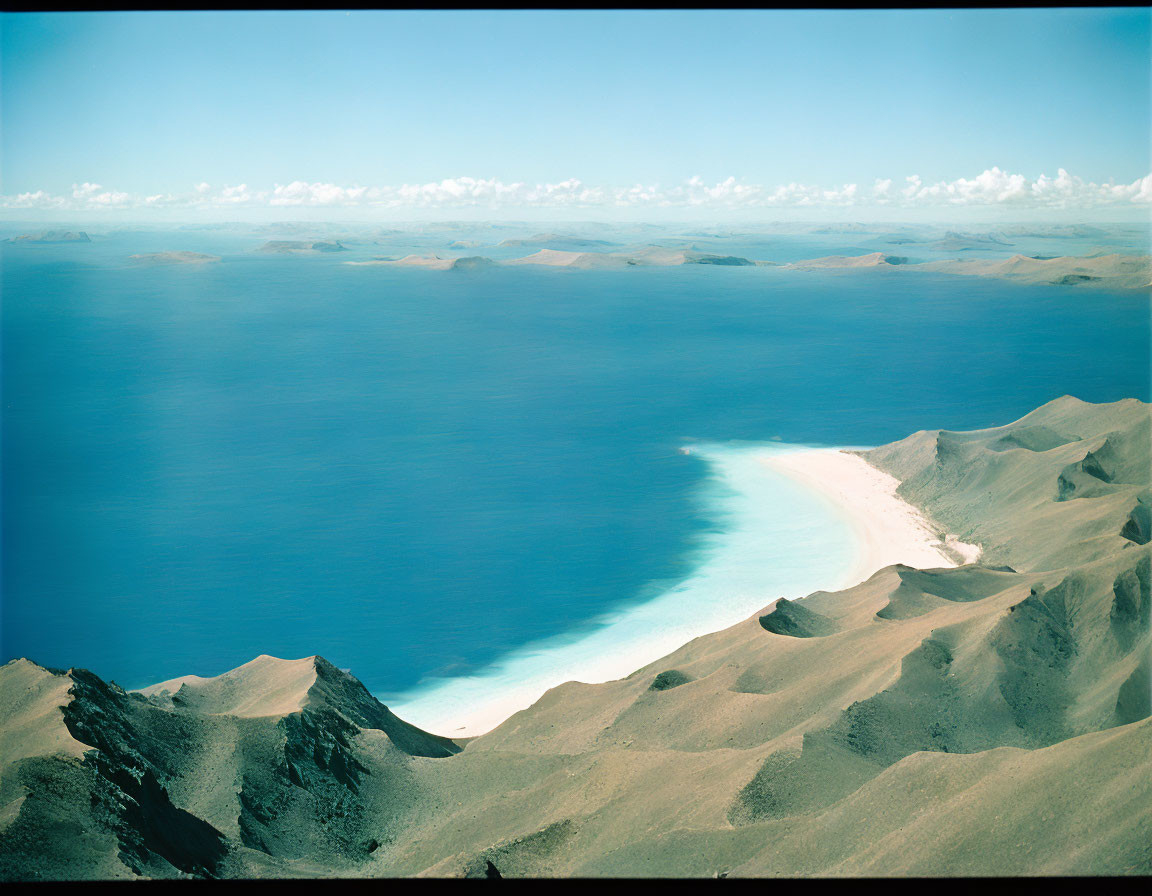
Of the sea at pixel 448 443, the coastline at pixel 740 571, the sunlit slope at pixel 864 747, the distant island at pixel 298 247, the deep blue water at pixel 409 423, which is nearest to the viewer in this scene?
the sunlit slope at pixel 864 747

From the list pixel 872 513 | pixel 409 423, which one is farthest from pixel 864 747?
pixel 409 423

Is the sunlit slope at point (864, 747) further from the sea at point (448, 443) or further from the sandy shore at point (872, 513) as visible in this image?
the sea at point (448, 443)

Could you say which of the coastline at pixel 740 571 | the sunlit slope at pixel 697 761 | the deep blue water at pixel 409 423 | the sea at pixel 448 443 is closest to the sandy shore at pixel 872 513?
the coastline at pixel 740 571

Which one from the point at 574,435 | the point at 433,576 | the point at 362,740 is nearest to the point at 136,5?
the point at 362,740

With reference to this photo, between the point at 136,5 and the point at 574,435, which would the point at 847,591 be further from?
the point at 574,435

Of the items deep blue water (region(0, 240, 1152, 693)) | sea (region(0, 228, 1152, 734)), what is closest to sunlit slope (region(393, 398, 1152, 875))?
sea (region(0, 228, 1152, 734))

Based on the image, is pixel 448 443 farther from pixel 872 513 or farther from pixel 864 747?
pixel 864 747
